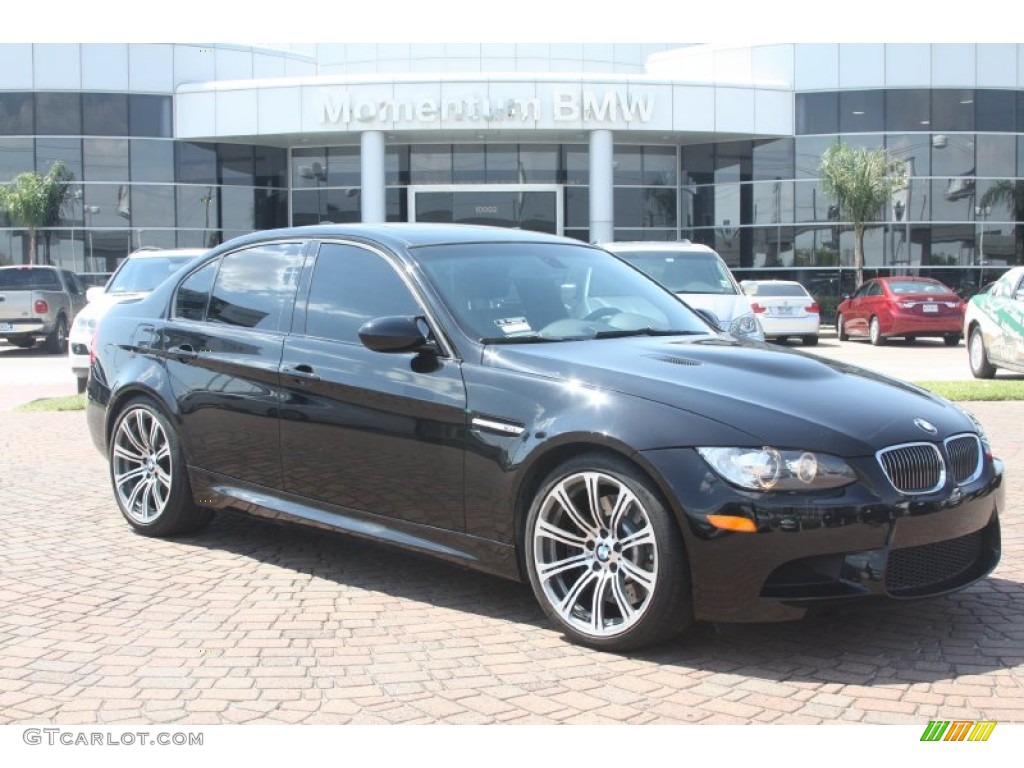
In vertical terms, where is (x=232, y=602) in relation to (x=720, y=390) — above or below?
below

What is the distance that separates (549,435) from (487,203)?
3307 cm

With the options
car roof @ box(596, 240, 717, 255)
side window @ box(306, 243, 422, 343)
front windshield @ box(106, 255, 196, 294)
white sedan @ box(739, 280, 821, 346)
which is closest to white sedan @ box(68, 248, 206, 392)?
front windshield @ box(106, 255, 196, 294)

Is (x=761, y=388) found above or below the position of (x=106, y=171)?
below

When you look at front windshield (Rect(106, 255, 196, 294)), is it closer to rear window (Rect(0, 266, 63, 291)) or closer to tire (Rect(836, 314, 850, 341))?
rear window (Rect(0, 266, 63, 291))

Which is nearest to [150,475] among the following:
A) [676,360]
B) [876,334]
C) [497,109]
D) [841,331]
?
[676,360]

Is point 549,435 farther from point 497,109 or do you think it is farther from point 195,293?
point 497,109

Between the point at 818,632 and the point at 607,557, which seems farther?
the point at 818,632

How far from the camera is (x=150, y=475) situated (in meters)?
6.47

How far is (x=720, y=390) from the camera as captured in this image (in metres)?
4.32

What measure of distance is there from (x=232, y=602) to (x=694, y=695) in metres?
2.33
